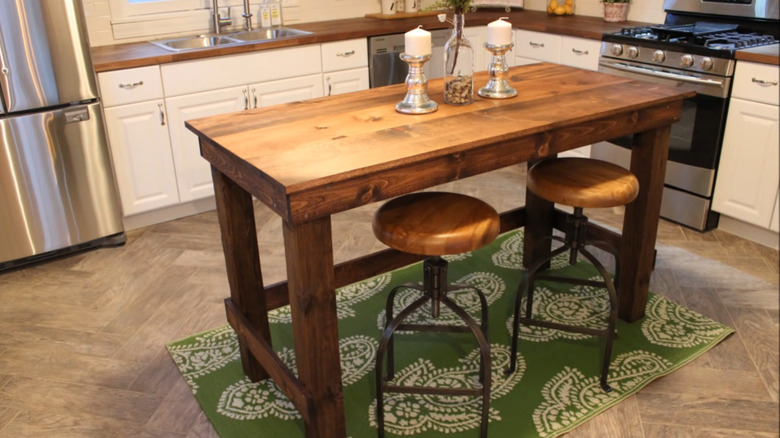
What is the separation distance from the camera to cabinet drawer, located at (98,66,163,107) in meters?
3.28

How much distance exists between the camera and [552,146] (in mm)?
2070

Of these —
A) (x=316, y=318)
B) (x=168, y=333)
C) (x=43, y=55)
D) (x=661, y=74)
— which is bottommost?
(x=168, y=333)

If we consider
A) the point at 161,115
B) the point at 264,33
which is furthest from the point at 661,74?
the point at 161,115

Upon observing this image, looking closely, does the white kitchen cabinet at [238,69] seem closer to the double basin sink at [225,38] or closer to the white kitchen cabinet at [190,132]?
the white kitchen cabinet at [190,132]

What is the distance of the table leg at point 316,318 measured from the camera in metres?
1.70

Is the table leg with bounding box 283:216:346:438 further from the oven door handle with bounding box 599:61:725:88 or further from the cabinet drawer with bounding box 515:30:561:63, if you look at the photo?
the cabinet drawer with bounding box 515:30:561:63

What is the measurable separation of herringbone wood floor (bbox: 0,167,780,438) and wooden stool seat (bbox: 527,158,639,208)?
462mm

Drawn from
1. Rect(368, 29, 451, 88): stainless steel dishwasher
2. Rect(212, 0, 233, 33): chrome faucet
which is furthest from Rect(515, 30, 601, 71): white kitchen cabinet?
Rect(212, 0, 233, 33): chrome faucet

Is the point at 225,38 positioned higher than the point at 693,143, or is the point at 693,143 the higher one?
the point at 225,38

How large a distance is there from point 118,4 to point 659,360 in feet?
10.9

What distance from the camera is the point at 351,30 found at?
398 centimetres

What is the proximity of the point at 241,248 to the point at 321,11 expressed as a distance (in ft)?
9.10

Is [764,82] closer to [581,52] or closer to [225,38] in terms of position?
[581,52]

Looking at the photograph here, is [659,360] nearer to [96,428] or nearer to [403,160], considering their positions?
[403,160]
